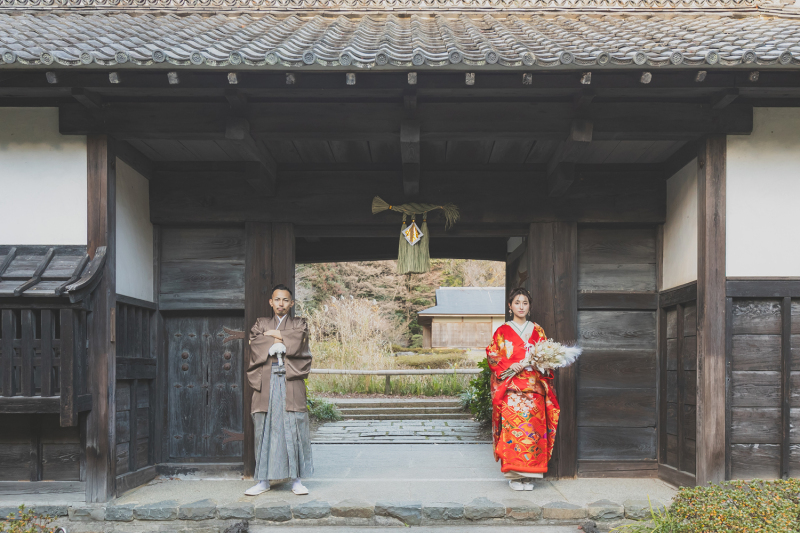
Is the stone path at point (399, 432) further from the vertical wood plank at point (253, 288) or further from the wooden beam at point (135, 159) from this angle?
the wooden beam at point (135, 159)

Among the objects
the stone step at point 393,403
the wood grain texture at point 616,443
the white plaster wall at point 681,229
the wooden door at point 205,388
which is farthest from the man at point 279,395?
the stone step at point 393,403

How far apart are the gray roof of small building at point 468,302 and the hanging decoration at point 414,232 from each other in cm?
1716

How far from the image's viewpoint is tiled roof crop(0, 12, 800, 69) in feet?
14.2

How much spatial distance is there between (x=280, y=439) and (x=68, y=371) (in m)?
1.75

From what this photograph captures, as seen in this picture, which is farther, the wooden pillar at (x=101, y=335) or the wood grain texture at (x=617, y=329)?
the wood grain texture at (x=617, y=329)

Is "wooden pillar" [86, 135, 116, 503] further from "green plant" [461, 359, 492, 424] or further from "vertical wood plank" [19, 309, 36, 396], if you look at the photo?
"green plant" [461, 359, 492, 424]

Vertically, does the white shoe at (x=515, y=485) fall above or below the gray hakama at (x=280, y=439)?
below

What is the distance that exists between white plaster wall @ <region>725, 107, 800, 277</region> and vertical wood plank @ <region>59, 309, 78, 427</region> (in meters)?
5.06

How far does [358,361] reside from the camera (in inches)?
583

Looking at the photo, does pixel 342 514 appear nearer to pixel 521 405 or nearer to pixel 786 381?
pixel 521 405

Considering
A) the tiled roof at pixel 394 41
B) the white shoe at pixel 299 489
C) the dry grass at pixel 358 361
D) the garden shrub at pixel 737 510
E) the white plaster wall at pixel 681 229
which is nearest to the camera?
the garden shrub at pixel 737 510

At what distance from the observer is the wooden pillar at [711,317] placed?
16.0 ft

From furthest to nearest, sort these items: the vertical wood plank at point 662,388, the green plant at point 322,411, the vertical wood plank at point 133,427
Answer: the green plant at point 322,411 → the vertical wood plank at point 662,388 → the vertical wood plank at point 133,427

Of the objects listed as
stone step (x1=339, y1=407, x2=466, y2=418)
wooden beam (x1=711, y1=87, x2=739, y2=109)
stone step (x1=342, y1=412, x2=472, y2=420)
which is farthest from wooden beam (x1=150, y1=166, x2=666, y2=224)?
stone step (x1=339, y1=407, x2=466, y2=418)
